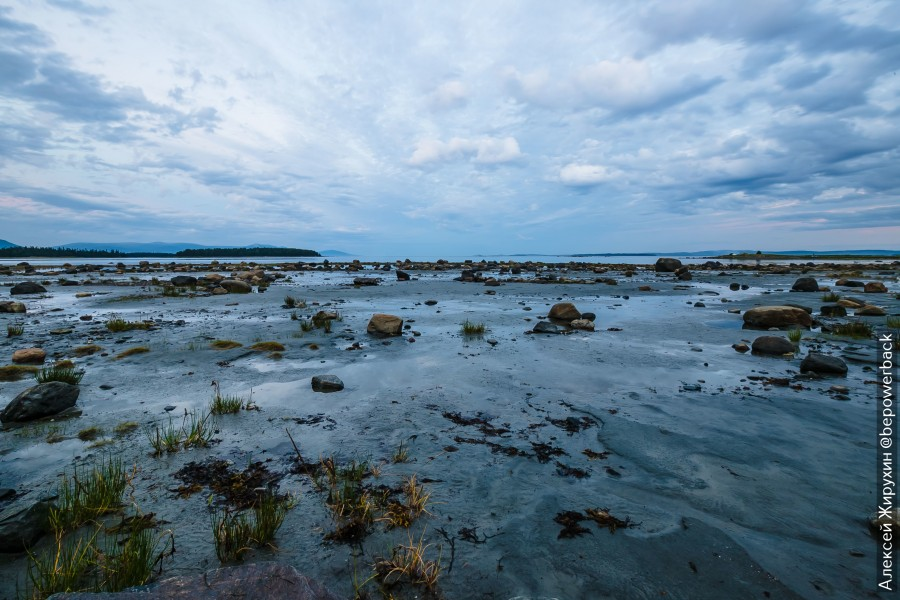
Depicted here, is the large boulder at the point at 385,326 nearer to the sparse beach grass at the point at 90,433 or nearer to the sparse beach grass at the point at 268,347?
the sparse beach grass at the point at 268,347

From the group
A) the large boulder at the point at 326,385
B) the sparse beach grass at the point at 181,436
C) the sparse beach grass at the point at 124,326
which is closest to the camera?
the sparse beach grass at the point at 181,436

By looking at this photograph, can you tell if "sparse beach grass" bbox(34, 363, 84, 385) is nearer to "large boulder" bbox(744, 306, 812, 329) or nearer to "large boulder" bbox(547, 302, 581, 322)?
"large boulder" bbox(547, 302, 581, 322)

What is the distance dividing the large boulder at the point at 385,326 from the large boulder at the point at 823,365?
11291mm

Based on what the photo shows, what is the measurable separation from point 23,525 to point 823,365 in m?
13.7

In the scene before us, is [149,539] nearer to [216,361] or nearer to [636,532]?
[636,532]

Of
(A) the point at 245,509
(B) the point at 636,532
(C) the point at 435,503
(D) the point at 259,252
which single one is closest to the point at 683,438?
(B) the point at 636,532

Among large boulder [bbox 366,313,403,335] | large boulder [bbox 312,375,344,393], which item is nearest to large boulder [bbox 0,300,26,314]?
large boulder [bbox 366,313,403,335]

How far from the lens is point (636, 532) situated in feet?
13.4

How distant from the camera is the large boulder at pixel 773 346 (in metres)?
11.2

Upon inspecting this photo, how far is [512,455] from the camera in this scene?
5.75 metres

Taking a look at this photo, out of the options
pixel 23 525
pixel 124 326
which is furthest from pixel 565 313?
pixel 124 326

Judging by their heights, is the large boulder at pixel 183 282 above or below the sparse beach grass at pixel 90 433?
above

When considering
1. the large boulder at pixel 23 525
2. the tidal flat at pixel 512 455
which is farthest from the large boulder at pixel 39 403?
A: the large boulder at pixel 23 525

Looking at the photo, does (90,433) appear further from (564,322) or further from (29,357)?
(564,322)
